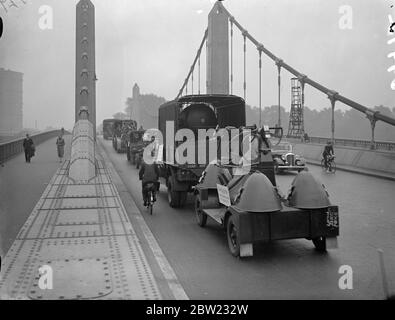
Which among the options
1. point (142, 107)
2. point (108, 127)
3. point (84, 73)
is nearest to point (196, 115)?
point (84, 73)

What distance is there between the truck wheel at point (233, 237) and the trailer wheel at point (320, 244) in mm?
1293

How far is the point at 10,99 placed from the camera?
6887 mm

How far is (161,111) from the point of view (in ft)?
52.3

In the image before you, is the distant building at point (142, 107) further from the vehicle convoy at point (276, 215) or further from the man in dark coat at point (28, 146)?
the vehicle convoy at point (276, 215)

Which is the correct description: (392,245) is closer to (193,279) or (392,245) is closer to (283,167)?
(193,279)

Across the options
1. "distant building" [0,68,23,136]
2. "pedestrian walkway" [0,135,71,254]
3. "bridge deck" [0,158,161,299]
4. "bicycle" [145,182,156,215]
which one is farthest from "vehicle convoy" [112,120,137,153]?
"distant building" [0,68,23,136]

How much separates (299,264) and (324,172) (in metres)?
15.5

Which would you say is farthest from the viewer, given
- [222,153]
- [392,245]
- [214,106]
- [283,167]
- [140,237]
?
[283,167]

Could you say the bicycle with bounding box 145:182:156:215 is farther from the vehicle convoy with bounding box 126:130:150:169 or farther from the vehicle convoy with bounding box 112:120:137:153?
the vehicle convoy with bounding box 112:120:137:153

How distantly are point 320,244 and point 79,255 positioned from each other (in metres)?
3.68

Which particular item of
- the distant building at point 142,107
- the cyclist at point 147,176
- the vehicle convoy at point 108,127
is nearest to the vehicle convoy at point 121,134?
the distant building at point 142,107

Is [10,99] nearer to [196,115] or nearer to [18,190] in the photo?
[18,190]

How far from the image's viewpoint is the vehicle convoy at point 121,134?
110 feet

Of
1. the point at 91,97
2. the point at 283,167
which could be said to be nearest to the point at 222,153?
the point at 91,97
